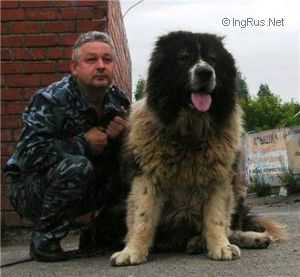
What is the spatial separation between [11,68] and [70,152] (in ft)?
8.12

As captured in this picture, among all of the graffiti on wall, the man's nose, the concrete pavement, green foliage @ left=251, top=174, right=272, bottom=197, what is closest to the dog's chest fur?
the concrete pavement

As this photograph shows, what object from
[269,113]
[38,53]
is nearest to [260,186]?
[38,53]

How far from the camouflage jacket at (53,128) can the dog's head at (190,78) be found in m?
0.56

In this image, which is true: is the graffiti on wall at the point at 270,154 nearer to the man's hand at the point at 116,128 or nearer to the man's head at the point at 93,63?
the man's hand at the point at 116,128

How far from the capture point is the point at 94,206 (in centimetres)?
460

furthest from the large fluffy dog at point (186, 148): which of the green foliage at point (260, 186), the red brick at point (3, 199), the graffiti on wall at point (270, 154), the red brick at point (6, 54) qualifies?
the green foliage at point (260, 186)

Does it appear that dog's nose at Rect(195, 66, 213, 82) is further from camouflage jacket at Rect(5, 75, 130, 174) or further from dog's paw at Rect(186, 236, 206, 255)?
dog's paw at Rect(186, 236, 206, 255)

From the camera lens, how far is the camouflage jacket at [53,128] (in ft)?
14.3

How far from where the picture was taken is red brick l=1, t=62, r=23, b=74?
6.54 m

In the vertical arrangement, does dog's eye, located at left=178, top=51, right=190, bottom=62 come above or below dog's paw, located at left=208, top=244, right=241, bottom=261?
above

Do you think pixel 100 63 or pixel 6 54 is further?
pixel 6 54

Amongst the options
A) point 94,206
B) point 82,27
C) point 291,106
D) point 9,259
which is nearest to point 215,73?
point 94,206

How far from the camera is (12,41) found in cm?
656

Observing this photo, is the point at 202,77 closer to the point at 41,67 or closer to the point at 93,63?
the point at 93,63
